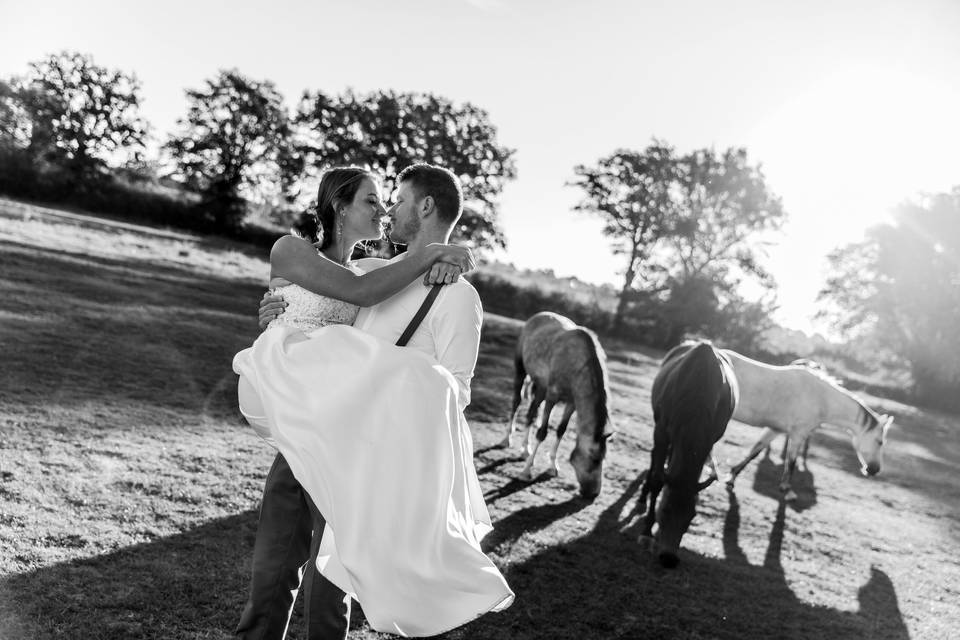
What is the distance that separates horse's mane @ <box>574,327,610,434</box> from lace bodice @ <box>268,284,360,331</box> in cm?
482

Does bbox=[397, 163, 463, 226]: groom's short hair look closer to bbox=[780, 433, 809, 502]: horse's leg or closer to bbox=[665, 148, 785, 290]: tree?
bbox=[780, 433, 809, 502]: horse's leg

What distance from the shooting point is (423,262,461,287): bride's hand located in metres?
2.39

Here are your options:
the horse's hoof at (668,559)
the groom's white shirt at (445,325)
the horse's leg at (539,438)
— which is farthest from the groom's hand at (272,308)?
the horse's leg at (539,438)

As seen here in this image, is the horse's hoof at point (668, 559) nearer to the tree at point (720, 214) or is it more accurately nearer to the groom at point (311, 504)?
the groom at point (311, 504)

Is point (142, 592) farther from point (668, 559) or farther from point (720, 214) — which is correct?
point (720, 214)

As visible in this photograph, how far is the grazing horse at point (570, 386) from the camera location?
7012mm

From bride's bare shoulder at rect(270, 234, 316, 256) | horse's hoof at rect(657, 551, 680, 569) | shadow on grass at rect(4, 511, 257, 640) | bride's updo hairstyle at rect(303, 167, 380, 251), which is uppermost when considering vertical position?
bride's updo hairstyle at rect(303, 167, 380, 251)

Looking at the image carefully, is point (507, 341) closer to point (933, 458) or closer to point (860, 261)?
point (933, 458)

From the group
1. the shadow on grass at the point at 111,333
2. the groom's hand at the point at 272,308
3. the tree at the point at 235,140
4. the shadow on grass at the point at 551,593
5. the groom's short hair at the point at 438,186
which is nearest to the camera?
the groom's short hair at the point at 438,186

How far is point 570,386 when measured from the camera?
7953 millimetres

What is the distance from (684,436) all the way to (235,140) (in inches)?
1872

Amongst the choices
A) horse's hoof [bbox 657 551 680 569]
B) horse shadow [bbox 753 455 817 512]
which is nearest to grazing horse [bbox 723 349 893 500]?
horse shadow [bbox 753 455 817 512]

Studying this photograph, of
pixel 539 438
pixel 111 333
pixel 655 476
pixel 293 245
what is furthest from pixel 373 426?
pixel 111 333

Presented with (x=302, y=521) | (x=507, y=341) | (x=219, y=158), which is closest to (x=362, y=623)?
(x=302, y=521)
